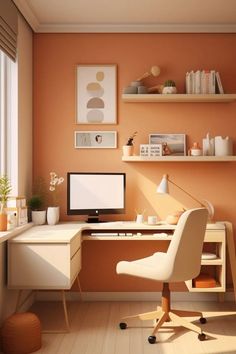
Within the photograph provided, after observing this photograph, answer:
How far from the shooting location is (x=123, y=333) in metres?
3.63

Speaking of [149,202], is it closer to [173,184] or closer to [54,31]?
[173,184]

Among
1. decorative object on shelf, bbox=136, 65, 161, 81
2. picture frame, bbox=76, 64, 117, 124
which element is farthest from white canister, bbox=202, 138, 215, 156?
picture frame, bbox=76, 64, 117, 124

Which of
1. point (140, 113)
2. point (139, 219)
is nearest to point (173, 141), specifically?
point (140, 113)

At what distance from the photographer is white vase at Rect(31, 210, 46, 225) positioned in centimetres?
439

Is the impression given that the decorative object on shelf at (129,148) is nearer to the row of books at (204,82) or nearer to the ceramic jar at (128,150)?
the ceramic jar at (128,150)

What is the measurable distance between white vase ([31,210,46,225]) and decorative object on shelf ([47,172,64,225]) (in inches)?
1.9

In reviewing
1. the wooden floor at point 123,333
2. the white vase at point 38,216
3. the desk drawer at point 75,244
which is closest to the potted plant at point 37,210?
the white vase at point 38,216

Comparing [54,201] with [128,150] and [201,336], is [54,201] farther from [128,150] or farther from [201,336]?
[201,336]

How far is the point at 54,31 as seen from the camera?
467 centimetres

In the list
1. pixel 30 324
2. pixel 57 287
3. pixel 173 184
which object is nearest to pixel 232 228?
pixel 173 184

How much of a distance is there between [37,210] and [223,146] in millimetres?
1762

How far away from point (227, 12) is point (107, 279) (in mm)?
2632

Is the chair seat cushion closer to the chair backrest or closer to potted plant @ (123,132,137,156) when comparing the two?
the chair backrest

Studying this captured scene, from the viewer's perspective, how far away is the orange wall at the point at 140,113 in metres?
4.66
